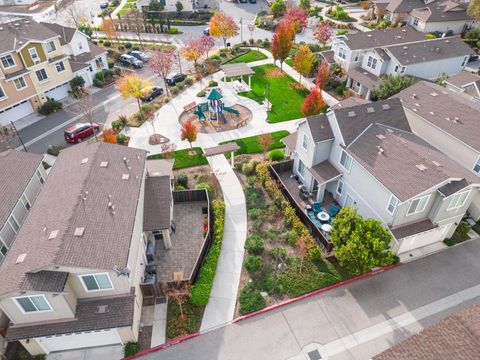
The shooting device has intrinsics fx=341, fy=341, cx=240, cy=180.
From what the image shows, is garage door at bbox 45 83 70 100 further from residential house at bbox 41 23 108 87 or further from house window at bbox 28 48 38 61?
house window at bbox 28 48 38 61

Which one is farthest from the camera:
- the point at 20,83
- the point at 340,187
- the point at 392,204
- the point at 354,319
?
the point at 20,83

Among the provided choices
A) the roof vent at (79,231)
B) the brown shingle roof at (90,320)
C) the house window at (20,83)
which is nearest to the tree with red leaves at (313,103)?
the roof vent at (79,231)

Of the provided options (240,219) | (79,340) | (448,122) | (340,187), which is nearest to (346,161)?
(340,187)

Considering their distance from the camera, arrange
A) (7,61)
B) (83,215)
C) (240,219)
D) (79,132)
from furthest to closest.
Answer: (7,61), (79,132), (240,219), (83,215)

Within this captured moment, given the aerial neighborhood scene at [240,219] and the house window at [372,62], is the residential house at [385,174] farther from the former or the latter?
the house window at [372,62]

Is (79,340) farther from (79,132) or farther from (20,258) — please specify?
(79,132)

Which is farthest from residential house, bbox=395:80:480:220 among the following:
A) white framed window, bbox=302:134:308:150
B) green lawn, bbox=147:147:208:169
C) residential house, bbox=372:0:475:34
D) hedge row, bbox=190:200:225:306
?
residential house, bbox=372:0:475:34

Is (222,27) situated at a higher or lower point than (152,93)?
higher
